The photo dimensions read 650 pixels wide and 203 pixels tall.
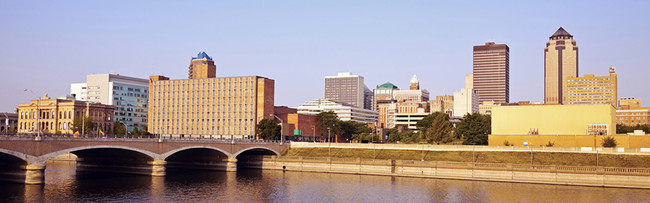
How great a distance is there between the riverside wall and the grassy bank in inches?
252

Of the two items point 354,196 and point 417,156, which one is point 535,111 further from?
point 354,196

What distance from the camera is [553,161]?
367 feet

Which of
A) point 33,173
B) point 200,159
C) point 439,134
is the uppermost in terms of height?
point 439,134

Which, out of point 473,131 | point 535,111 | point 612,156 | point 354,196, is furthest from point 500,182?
point 473,131

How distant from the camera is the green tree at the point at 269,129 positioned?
184 metres

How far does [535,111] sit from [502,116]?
27.1 ft

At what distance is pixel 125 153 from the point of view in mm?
117188

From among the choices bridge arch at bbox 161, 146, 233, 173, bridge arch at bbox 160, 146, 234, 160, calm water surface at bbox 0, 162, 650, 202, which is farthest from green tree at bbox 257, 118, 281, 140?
calm water surface at bbox 0, 162, 650, 202

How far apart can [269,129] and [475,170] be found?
291 feet

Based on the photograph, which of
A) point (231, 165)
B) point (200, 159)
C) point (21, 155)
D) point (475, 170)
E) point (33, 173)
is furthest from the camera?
point (200, 159)

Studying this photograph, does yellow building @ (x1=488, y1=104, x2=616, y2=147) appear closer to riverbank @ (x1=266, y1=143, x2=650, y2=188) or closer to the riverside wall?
riverbank @ (x1=266, y1=143, x2=650, y2=188)

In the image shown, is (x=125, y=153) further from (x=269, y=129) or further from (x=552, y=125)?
(x=552, y=125)

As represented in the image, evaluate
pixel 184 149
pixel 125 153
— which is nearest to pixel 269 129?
pixel 184 149

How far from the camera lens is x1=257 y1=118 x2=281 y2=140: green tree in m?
184
